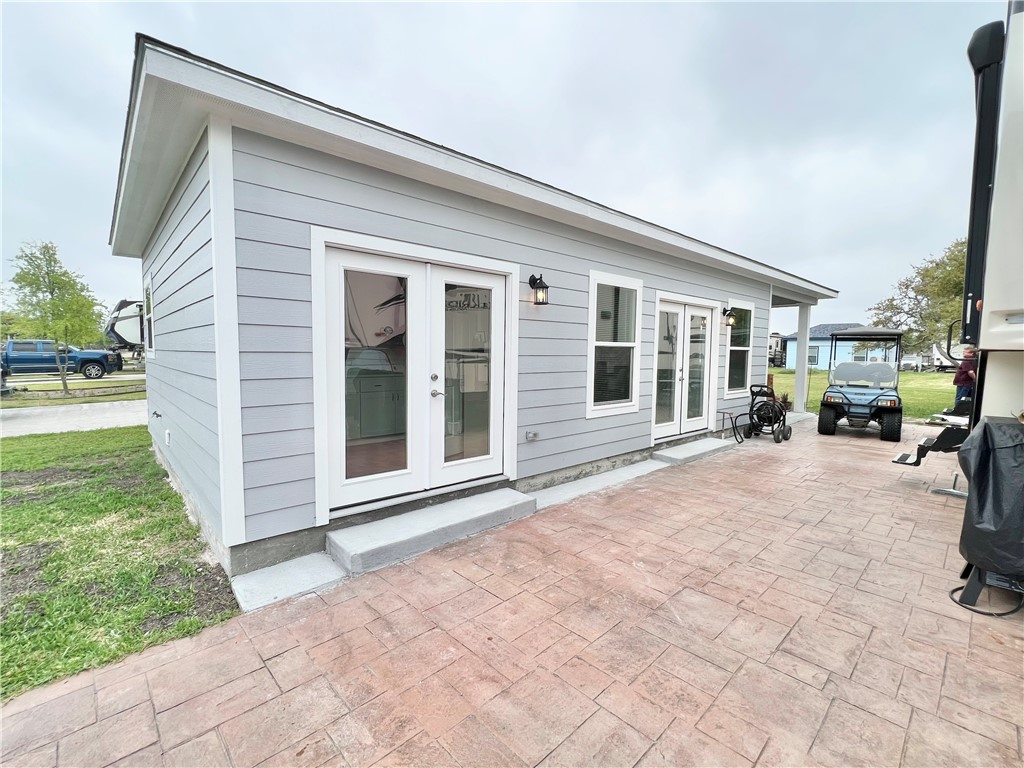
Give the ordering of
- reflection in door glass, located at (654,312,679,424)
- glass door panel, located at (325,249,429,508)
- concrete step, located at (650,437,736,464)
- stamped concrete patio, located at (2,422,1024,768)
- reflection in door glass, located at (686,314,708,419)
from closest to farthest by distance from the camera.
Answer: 1. stamped concrete patio, located at (2,422,1024,768)
2. glass door panel, located at (325,249,429,508)
3. concrete step, located at (650,437,736,464)
4. reflection in door glass, located at (654,312,679,424)
5. reflection in door glass, located at (686,314,708,419)

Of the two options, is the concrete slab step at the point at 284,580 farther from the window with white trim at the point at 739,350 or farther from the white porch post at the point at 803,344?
the white porch post at the point at 803,344

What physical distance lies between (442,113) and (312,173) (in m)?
8.33

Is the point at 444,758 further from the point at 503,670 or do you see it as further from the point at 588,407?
the point at 588,407

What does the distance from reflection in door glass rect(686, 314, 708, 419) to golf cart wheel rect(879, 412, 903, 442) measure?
2896mm

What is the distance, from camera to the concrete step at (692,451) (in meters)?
5.42

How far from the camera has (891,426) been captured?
6.68 metres

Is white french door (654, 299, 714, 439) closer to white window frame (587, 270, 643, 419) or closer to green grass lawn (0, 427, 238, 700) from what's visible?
white window frame (587, 270, 643, 419)

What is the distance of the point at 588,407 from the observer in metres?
4.66

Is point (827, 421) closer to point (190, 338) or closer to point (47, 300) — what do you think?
point (190, 338)

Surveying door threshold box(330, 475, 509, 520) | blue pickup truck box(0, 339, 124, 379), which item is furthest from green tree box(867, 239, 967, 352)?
blue pickup truck box(0, 339, 124, 379)

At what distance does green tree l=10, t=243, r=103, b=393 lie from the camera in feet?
35.4

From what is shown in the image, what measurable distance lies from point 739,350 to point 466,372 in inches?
207

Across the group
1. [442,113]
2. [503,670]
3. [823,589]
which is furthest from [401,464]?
[442,113]

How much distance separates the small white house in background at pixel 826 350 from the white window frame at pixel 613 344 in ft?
16.7
